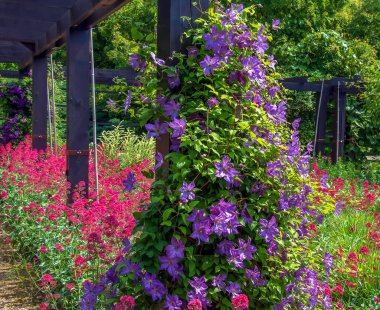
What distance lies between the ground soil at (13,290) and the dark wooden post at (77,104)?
3.19 ft

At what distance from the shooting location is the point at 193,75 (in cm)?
255

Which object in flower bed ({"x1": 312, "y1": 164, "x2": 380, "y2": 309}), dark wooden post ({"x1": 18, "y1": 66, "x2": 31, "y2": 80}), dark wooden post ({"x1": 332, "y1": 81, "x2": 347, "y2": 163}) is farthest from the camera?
dark wooden post ({"x1": 18, "y1": 66, "x2": 31, "y2": 80})

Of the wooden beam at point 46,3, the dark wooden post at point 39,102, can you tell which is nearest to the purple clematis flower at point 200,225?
the wooden beam at point 46,3

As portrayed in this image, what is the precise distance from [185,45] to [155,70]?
0.59 ft

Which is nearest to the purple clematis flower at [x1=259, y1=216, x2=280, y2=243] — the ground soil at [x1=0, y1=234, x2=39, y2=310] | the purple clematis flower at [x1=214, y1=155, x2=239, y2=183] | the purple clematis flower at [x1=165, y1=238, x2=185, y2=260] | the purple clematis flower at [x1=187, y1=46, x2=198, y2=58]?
the purple clematis flower at [x1=214, y1=155, x2=239, y2=183]

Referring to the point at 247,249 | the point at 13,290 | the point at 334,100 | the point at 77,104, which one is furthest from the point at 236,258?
the point at 334,100

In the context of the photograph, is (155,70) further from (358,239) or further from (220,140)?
(358,239)

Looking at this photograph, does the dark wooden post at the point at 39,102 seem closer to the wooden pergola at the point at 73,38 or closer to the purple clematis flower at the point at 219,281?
the wooden pergola at the point at 73,38

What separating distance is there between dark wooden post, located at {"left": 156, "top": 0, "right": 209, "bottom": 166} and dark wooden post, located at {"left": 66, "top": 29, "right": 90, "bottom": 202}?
9.31 ft

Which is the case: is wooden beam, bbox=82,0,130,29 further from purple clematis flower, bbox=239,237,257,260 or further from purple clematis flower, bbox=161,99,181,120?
purple clematis flower, bbox=239,237,257,260

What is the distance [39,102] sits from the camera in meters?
8.07

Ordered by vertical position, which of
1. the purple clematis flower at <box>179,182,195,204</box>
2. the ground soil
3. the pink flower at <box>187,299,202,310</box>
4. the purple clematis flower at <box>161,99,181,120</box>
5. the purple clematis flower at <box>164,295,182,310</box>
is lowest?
the ground soil

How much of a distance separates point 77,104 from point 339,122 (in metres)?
6.21

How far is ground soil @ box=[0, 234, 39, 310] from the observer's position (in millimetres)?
3730
